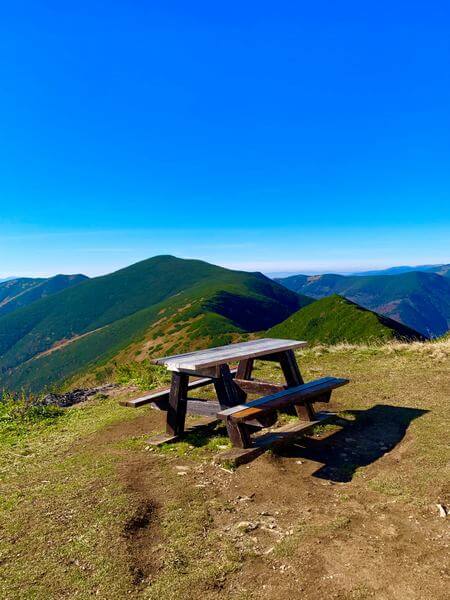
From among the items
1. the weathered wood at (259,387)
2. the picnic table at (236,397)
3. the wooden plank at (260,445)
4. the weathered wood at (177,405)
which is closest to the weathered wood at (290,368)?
the picnic table at (236,397)

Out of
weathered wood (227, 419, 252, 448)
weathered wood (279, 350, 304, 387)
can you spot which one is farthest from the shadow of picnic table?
weathered wood (279, 350, 304, 387)

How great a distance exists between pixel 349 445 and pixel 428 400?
3.62 m

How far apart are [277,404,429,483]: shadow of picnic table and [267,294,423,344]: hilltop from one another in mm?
42557

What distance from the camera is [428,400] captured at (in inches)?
396

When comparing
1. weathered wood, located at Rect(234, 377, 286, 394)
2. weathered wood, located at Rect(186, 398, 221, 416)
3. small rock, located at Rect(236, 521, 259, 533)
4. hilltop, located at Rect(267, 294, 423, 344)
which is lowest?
hilltop, located at Rect(267, 294, 423, 344)

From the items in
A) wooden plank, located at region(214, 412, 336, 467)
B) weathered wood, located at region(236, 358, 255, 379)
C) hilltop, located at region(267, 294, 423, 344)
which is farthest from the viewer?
hilltop, located at region(267, 294, 423, 344)

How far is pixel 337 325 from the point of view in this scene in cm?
6638

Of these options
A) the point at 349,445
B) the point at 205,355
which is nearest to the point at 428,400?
the point at 349,445

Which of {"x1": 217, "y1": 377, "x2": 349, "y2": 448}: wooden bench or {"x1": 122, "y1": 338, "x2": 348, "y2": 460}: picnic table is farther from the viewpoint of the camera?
{"x1": 122, "y1": 338, "x2": 348, "y2": 460}: picnic table

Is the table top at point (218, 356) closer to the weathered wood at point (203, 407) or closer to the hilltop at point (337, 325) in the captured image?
the weathered wood at point (203, 407)

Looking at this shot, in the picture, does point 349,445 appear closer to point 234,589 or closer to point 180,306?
point 234,589

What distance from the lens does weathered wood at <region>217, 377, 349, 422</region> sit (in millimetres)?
6965

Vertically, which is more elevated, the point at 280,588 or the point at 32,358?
the point at 280,588

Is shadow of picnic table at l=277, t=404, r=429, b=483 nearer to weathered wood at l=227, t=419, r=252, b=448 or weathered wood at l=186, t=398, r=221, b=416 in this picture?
weathered wood at l=227, t=419, r=252, b=448
